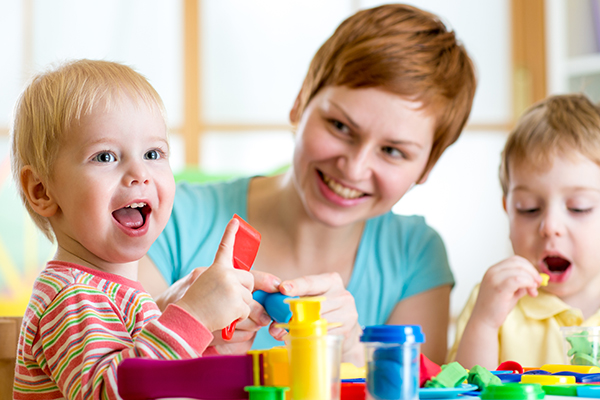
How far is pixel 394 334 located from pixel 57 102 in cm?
50

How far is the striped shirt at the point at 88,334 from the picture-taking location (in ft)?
1.94

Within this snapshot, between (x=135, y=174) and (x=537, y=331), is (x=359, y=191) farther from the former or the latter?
(x=135, y=174)

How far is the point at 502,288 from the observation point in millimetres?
1123

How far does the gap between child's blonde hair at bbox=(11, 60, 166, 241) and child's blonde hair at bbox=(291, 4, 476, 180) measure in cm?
46

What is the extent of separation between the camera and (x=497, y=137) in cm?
342

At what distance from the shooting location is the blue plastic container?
50 cm

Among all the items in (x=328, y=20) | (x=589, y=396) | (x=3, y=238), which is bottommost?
(x=3, y=238)

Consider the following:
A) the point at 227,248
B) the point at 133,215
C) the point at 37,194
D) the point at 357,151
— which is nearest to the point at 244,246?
the point at 227,248

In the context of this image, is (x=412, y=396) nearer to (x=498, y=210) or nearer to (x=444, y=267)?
(x=444, y=267)

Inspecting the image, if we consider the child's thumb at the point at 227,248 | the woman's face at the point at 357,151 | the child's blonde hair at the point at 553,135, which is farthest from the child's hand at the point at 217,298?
the child's blonde hair at the point at 553,135

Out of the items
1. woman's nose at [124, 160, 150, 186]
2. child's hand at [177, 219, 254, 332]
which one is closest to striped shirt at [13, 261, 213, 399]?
child's hand at [177, 219, 254, 332]

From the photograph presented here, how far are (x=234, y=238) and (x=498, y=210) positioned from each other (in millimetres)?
2957

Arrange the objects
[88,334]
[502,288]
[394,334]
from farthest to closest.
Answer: [502,288] < [88,334] < [394,334]

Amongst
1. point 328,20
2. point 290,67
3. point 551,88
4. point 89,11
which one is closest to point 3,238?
point 89,11
